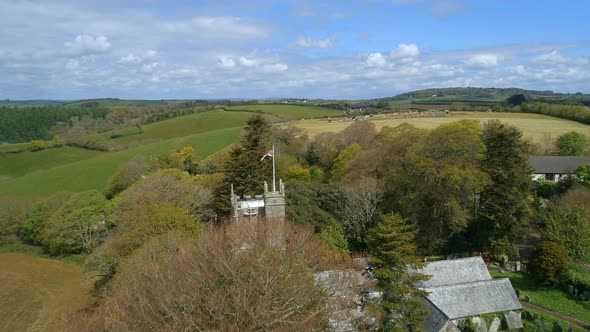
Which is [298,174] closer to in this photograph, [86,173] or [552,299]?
[552,299]

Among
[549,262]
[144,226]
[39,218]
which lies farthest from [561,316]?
[39,218]

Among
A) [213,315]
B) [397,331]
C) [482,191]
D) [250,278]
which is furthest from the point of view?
[482,191]

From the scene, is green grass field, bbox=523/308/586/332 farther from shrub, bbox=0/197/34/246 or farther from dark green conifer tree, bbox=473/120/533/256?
shrub, bbox=0/197/34/246

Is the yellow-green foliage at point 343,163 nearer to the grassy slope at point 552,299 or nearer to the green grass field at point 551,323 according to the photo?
the grassy slope at point 552,299

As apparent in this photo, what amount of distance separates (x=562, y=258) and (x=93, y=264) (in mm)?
29335

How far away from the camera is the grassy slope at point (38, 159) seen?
6706 centimetres

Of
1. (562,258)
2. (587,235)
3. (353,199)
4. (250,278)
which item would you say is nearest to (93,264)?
(250,278)

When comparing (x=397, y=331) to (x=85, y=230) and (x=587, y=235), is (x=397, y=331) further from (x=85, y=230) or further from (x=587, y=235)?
(x=85, y=230)

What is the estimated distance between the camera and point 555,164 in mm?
46250

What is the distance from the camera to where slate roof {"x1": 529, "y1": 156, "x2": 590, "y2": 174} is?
45.2m

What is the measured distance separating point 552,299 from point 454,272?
20.6 feet

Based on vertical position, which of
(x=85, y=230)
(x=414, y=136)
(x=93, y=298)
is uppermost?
(x=414, y=136)

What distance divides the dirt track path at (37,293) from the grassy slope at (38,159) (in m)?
33.8

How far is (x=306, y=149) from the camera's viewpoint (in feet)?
178
